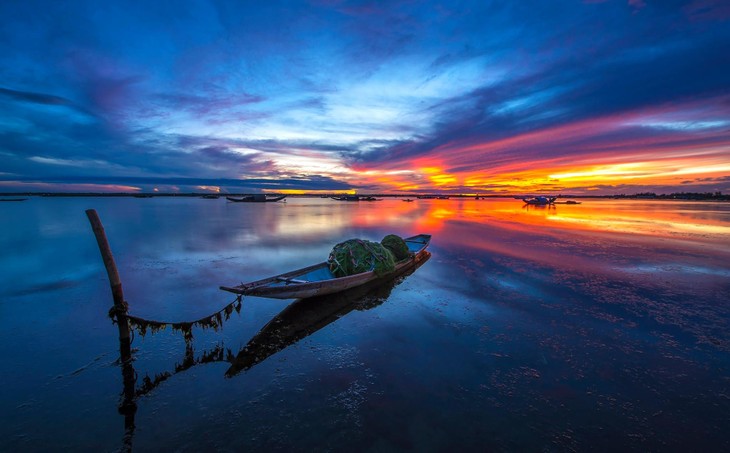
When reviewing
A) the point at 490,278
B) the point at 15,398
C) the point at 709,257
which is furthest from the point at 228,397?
the point at 709,257

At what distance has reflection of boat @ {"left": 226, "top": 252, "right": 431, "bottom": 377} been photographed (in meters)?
7.33

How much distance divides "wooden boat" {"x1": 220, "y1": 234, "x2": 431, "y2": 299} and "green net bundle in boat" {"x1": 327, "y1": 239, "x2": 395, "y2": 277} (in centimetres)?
30

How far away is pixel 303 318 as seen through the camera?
30.8 feet

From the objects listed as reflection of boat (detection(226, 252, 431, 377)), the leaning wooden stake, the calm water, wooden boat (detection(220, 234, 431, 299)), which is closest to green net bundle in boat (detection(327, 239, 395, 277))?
wooden boat (detection(220, 234, 431, 299))

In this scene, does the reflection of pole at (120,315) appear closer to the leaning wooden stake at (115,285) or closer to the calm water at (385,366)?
the leaning wooden stake at (115,285)

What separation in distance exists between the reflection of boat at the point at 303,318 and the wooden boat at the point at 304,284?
1.45 feet

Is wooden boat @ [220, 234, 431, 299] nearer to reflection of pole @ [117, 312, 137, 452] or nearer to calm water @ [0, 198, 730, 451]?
calm water @ [0, 198, 730, 451]

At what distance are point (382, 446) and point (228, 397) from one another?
314 centimetres

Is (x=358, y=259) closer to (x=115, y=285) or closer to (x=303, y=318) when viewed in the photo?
(x=303, y=318)

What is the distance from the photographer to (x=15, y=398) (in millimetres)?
5645

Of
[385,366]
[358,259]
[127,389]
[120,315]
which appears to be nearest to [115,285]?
[120,315]

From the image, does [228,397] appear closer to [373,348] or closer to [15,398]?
[373,348]

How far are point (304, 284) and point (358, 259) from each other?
10.6 feet

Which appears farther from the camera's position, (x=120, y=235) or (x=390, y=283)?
(x=120, y=235)
